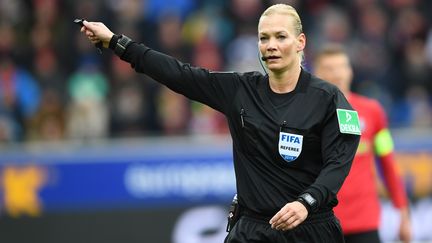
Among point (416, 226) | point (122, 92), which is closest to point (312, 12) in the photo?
point (122, 92)

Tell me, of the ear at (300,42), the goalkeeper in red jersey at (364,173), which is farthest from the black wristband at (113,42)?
the goalkeeper in red jersey at (364,173)

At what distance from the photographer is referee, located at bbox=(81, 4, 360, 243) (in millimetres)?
5578

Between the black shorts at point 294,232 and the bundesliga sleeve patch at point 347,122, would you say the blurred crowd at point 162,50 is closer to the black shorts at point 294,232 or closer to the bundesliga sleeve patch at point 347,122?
the black shorts at point 294,232

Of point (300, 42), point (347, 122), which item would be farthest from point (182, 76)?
point (347, 122)

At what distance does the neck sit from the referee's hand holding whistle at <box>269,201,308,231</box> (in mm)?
779

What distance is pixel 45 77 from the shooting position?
44.3 feet

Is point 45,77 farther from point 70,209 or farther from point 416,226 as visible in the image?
point 416,226

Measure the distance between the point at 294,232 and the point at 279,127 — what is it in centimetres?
60

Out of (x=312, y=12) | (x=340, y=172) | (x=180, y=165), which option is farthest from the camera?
(x=312, y=12)

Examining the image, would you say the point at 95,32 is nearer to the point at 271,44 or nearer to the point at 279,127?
the point at 271,44

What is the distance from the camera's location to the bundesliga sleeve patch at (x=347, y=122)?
219 inches

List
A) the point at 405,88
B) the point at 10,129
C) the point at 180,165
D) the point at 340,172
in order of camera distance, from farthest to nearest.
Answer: the point at 405,88
the point at 10,129
the point at 180,165
the point at 340,172

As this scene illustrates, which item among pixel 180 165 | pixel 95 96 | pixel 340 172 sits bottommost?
pixel 340 172

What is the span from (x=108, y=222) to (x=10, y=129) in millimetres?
2139
